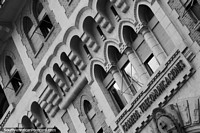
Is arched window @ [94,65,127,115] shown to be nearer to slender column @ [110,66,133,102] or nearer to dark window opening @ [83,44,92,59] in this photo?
slender column @ [110,66,133,102]

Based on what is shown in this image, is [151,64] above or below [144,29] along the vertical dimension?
below

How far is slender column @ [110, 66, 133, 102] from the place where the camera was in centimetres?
1634

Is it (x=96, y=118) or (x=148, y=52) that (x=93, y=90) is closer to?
(x=96, y=118)

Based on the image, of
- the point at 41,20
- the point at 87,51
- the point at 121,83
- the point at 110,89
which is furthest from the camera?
the point at 41,20

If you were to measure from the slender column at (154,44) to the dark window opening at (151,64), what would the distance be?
0.36m

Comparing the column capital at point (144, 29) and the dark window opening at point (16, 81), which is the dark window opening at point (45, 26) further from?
the column capital at point (144, 29)

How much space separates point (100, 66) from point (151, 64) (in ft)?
8.25

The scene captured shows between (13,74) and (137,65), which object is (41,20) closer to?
(13,74)

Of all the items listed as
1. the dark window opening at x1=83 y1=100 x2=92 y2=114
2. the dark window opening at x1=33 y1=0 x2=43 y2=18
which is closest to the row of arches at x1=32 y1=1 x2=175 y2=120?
the dark window opening at x1=83 y1=100 x2=92 y2=114

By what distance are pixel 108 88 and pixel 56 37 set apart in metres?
3.37

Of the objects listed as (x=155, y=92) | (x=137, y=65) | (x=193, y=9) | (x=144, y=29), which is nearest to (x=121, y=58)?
(x=137, y=65)

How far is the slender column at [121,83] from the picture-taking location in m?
16.3

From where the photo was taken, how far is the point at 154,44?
15461 mm

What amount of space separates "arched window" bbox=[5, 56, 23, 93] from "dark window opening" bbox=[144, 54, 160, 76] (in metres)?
7.46
